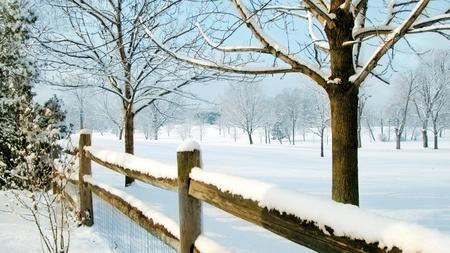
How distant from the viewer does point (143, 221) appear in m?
3.74

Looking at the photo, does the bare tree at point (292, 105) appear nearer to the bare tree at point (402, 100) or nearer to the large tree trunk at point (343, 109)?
the bare tree at point (402, 100)

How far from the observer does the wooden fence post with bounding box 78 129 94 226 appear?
5.90m

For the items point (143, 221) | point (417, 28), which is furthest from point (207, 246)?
point (417, 28)

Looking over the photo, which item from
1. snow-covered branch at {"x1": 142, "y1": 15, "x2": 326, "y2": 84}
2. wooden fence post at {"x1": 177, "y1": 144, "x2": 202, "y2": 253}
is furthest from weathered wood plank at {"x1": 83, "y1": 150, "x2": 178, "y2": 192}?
snow-covered branch at {"x1": 142, "y1": 15, "x2": 326, "y2": 84}

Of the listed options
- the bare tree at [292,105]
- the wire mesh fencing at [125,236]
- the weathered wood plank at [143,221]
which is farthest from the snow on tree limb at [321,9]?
the bare tree at [292,105]

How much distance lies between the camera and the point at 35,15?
12.7m

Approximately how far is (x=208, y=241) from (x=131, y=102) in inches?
337

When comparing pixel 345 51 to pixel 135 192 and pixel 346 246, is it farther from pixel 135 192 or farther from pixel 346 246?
pixel 135 192

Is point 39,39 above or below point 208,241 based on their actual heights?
above

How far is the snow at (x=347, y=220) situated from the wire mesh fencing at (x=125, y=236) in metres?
2.86

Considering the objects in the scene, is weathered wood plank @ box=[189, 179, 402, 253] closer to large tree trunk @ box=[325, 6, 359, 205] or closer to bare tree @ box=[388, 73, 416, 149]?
large tree trunk @ box=[325, 6, 359, 205]

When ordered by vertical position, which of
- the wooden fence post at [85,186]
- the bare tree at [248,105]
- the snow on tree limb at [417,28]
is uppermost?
the bare tree at [248,105]

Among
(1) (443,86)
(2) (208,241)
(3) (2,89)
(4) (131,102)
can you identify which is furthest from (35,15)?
(1) (443,86)

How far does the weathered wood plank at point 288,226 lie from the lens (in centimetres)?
141
